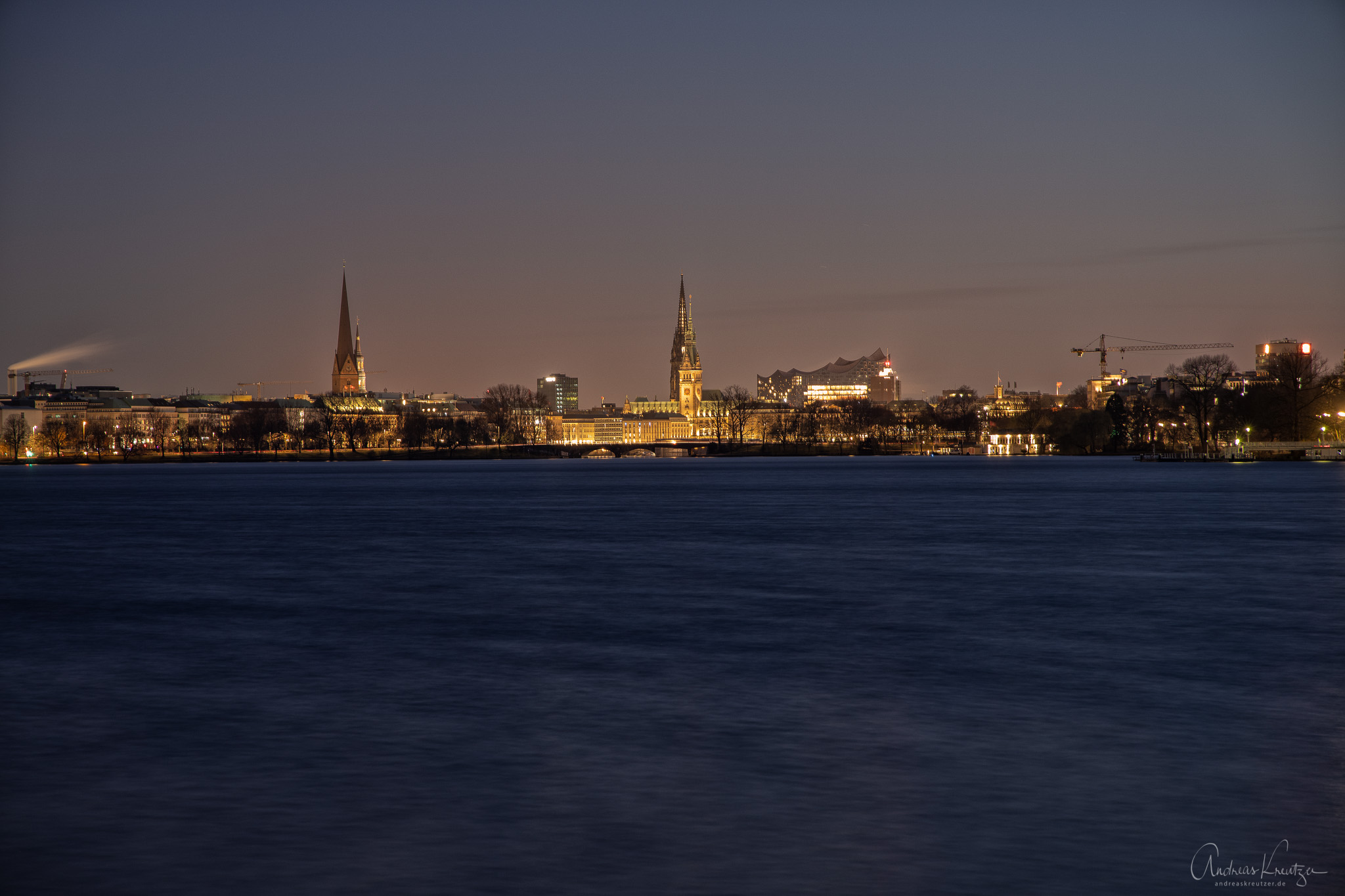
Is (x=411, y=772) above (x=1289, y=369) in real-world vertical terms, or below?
below

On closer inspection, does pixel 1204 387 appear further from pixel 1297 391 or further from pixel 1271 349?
pixel 1271 349

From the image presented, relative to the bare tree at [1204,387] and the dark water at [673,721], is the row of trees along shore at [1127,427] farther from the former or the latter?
the dark water at [673,721]

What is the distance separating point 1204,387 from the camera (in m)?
114

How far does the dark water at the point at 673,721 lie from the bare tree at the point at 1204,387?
8585cm

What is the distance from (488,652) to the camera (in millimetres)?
18078

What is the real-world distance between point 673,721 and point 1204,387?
11206 cm

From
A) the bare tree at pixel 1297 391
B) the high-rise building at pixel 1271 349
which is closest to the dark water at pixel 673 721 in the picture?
the bare tree at pixel 1297 391

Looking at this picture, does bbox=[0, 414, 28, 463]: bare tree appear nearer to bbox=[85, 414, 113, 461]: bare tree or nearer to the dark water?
bbox=[85, 414, 113, 461]: bare tree

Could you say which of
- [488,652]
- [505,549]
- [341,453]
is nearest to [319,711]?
[488,652]

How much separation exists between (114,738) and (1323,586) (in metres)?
23.4

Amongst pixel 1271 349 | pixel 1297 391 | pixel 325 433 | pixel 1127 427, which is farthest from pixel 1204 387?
pixel 325 433

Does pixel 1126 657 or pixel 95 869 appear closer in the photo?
pixel 95 869

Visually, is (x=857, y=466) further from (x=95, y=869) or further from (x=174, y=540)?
(x=95, y=869)

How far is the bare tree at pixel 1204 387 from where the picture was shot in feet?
377
